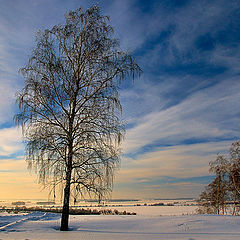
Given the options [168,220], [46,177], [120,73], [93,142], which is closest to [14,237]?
[46,177]

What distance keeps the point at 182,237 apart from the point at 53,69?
9796mm

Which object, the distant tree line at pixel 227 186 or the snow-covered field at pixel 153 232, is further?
the distant tree line at pixel 227 186

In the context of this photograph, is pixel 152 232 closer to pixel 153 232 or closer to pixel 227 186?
pixel 153 232

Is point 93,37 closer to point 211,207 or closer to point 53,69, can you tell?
point 53,69

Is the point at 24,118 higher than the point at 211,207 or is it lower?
higher

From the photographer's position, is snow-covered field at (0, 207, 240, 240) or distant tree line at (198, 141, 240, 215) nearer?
snow-covered field at (0, 207, 240, 240)

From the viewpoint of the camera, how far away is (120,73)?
13797 millimetres

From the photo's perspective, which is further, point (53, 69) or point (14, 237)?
point (53, 69)

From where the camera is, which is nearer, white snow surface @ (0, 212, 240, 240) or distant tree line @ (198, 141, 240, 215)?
white snow surface @ (0, 212, 240, 240)

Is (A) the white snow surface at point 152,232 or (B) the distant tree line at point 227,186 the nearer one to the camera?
(A) the white snow surface at point 152,232

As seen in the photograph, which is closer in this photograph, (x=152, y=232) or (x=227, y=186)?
(x=152, y=232)

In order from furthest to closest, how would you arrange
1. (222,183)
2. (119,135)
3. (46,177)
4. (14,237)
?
(222,183), (119,135), (46,177), (14,237)

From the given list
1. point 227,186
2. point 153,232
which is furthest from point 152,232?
point 227,186

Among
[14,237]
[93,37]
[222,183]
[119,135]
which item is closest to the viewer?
[14,237]
